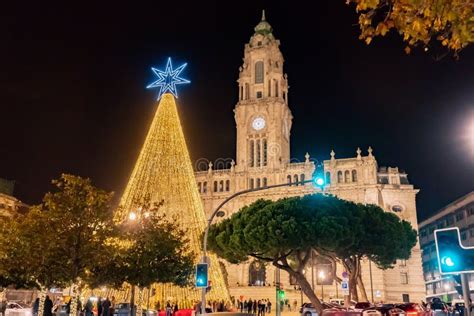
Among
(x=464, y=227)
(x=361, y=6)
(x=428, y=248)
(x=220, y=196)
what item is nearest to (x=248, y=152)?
(x=220, y=196)

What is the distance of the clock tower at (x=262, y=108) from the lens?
3027 inches

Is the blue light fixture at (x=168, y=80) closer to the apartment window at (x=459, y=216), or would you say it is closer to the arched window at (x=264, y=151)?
the arched window at (x=264, y=151)

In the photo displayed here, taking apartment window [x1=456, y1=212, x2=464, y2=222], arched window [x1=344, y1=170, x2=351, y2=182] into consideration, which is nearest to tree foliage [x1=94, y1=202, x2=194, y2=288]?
arched window [x1=344, y1=170, x2=351, y2=182]

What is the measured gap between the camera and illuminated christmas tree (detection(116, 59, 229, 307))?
105 ft

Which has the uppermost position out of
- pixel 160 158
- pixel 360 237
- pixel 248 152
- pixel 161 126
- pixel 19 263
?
pixel 248 152

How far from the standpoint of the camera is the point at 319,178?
19500mm

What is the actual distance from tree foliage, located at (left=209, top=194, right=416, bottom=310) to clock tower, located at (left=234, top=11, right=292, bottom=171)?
3702cm

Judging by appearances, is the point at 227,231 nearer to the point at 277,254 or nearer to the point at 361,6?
the point at 277,254

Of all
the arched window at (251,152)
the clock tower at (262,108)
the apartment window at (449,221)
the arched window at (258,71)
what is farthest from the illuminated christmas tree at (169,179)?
the apartment window at (449,221)

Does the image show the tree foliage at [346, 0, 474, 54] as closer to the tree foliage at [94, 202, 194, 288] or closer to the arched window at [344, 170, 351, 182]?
the tree foliage at [94, 202, 194, 288]

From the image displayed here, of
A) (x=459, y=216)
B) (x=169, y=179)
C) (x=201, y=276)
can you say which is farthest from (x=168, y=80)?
(x=459, y=216)

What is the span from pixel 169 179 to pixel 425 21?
26758 millimetres

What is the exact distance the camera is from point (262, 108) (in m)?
79.4

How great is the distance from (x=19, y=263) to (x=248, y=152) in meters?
55.5
